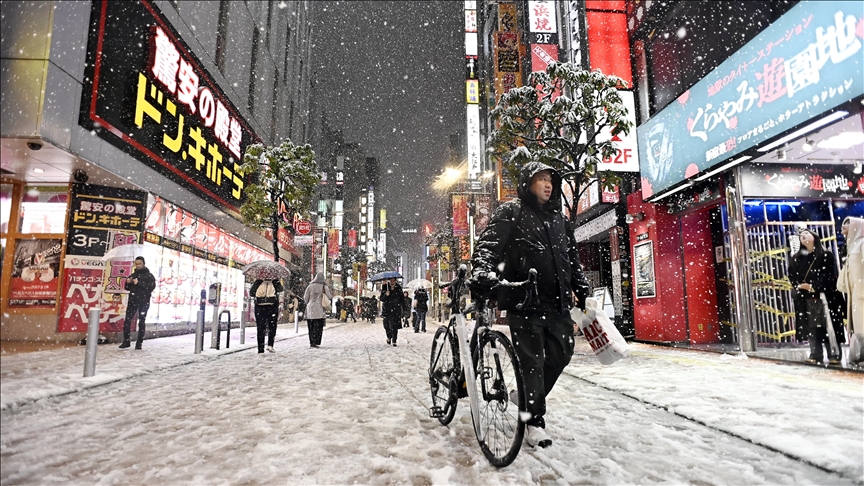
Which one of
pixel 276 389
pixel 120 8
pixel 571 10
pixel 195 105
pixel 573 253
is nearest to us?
pixel 120 8

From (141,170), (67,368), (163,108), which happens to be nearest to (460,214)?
(163,108)

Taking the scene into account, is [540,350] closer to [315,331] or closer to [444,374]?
[444,374]

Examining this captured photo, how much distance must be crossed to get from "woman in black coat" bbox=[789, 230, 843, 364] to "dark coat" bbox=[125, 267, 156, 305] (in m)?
12.1

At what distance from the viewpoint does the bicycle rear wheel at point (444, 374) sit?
347 cm

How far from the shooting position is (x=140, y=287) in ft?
33.3

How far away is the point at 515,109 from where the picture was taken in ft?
28.4

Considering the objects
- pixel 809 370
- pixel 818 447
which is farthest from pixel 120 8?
pixel 809 370

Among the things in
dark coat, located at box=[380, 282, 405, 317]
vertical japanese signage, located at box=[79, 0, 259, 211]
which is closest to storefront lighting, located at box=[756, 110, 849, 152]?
dark coat, located at box=[380, 282, 405, 317]

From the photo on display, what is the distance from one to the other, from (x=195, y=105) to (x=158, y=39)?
333 cm

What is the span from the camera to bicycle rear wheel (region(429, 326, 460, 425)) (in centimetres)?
347

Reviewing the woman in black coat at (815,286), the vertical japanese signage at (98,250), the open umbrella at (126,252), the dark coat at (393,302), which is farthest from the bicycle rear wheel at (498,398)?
the vertical japanese signage at (98,250)

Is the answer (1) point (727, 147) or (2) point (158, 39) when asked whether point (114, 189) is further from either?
(1) point (727, 147)

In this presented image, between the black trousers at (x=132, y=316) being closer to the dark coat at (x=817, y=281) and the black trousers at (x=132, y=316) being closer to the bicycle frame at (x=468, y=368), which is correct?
the bicycle frame at (x=468, y=368)

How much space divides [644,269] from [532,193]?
10255mm
